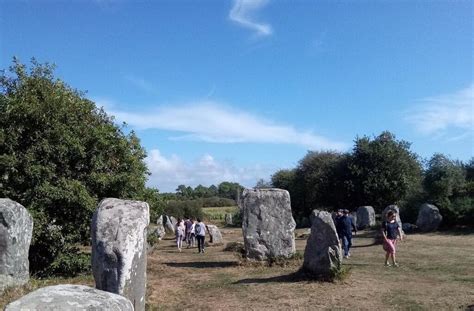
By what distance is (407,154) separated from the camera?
43.4 metres

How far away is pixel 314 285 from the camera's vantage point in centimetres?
1391

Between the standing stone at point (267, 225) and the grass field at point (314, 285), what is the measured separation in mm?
629

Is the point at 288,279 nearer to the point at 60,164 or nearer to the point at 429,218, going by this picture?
the point at 60,164

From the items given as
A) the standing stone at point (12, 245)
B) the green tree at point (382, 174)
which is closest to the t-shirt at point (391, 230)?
the standing stone at point (12, 245)

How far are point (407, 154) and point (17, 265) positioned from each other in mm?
35627

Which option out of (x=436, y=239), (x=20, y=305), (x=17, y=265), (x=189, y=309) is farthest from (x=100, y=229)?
(x=436, y=239)

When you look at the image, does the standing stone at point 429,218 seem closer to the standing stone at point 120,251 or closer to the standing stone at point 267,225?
the standing stone at point 267,225

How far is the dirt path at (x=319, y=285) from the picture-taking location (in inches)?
476

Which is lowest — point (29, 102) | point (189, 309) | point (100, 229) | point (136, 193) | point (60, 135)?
point (189, 309)

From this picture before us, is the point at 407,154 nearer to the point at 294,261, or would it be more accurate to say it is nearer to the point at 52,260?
the point at 294,261

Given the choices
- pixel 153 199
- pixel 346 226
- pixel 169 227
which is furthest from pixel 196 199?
pixel 346 226

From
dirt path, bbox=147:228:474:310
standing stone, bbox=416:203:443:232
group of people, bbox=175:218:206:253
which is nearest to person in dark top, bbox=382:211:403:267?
dirt path, bbox=147:228:474:310

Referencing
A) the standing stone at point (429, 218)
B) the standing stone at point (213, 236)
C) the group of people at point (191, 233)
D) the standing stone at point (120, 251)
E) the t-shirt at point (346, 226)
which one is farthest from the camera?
the standing stone at point (429, 218)

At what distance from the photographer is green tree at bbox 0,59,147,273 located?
16.9m
